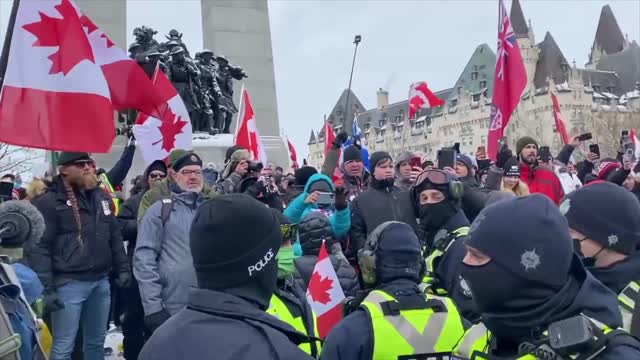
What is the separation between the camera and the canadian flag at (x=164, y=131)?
6.93 m

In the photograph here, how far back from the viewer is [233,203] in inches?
76.9

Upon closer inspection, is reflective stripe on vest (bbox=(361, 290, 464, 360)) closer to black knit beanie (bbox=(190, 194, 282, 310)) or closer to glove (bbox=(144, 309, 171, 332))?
black knit beanie (bbox=(190, 194, 282, 310))

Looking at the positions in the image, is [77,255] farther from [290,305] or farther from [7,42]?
[290,305]

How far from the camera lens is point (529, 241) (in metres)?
1.73

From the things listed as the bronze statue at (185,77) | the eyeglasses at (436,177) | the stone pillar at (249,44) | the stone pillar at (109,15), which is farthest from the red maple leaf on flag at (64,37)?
the stone pillar at (249,44)

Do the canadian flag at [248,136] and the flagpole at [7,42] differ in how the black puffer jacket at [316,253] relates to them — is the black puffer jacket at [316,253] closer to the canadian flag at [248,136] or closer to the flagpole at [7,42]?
the flagpole at [7,42]

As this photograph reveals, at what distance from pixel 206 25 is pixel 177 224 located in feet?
47.2

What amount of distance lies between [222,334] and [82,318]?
379 centimetres

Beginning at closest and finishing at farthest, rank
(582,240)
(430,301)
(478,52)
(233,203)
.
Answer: (233,203) → (582,240) → (430,301) → (478,52)

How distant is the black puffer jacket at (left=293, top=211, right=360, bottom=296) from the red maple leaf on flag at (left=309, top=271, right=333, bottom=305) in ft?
0.91

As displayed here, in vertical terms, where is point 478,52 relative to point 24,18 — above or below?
above

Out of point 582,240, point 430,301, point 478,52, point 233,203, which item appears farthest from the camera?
point 478,52

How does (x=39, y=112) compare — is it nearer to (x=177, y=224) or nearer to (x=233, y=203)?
(x=177, y=224)

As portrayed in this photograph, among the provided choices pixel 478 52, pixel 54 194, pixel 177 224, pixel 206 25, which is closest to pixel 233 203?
pixel 177 224
